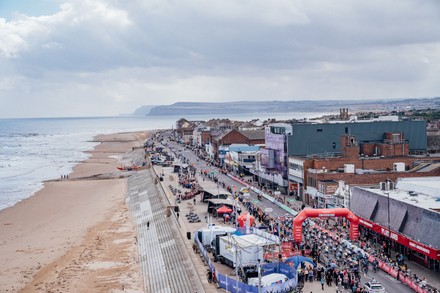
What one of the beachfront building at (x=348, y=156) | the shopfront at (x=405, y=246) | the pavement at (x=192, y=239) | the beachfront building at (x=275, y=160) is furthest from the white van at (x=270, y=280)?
the beachfront building at (x=275, y=160)

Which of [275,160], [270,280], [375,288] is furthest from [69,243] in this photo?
[275,160]

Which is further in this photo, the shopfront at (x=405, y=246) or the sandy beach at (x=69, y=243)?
the sandy beach at (x=69, y=243)

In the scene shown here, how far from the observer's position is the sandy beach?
124 ft

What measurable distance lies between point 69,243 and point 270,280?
2468cm

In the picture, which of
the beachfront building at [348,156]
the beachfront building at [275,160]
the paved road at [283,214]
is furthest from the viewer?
the beachfront building at [275,160]

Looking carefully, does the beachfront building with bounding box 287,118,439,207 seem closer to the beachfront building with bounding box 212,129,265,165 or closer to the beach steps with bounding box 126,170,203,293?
the beach steps with bounding box 126,170,203,293

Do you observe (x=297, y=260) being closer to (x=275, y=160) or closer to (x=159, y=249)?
(x=159, y=249)

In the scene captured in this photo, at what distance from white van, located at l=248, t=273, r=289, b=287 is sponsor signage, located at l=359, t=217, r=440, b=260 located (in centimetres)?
892

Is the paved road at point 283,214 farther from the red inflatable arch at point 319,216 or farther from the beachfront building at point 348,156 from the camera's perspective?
the red inflatable arch at point 319,216

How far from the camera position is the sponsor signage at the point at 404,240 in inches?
1300

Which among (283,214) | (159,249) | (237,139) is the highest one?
(237,139)

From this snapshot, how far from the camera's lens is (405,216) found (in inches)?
1517

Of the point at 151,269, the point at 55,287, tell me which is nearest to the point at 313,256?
the point at 151,269

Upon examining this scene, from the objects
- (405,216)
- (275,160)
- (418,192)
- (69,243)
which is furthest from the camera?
(275,160)
